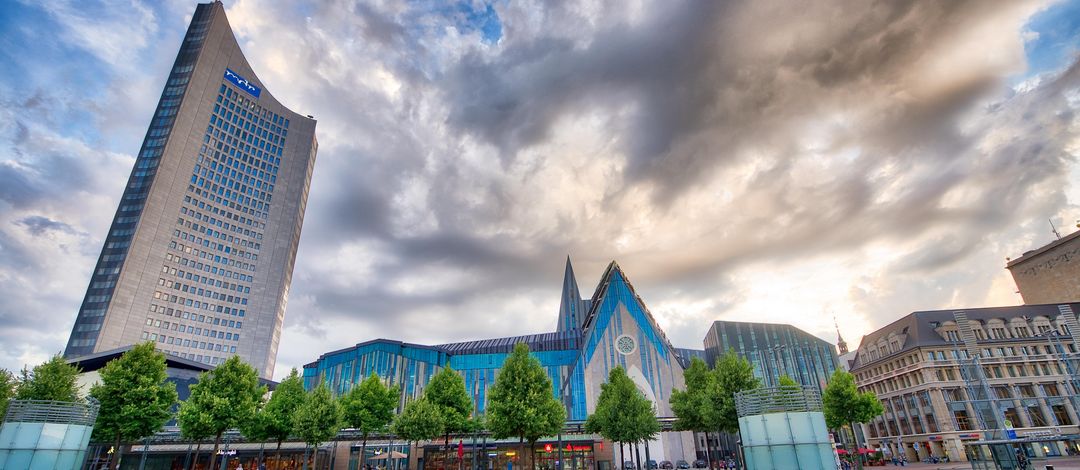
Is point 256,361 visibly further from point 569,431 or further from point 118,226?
point 569,431

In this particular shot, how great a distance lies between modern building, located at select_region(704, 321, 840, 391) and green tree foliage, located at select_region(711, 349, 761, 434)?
3999 inches

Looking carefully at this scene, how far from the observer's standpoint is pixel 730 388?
46.0 meters

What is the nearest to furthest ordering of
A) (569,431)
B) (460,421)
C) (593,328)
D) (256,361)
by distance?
1. (460,421)
2. (569,431)
3. (593,328)
4. (256,361)

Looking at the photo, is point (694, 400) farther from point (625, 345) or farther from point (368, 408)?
point (625, 345)

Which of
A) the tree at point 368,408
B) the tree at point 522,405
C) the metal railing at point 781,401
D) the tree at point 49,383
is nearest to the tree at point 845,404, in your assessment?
the tree at point 522,405

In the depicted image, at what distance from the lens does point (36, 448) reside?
2314 cm

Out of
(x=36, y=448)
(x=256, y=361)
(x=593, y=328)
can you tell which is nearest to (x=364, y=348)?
(x=256, y=361)

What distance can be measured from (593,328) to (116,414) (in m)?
82.0

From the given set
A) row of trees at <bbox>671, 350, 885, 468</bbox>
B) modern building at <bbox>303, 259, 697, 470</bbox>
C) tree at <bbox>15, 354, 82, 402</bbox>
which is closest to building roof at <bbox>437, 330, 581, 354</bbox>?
modern building at <bbox>303, 259, 697, 470</bbox>

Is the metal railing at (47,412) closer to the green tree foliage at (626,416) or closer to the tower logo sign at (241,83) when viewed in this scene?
the green tree foliage at (626,416)

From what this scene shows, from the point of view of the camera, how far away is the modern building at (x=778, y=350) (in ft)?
455

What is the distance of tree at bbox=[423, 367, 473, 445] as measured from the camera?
49.4 m

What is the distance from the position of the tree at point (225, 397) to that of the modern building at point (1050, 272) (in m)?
132

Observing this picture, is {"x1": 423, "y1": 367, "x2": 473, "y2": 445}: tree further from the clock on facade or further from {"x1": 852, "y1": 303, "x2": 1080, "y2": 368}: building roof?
{"x1": 852, "y1": 303, "x2": 1080, "y2": 368}: building roof
